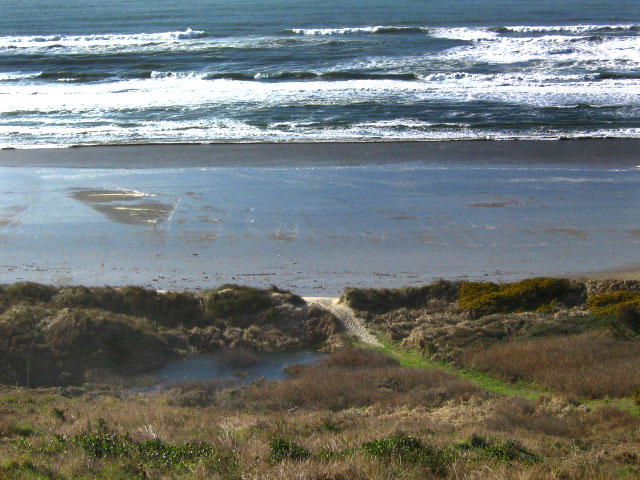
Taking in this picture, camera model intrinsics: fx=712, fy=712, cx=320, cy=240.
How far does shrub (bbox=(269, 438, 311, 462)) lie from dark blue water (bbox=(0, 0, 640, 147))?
2347 cm

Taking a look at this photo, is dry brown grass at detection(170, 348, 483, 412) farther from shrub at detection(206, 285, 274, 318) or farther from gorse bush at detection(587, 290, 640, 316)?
gorse bush at detection(587, 290, 640, 316)

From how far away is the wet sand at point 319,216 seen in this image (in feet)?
57.5

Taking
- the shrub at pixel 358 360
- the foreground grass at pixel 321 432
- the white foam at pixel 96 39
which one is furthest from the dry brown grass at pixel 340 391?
the white foam at pixel 96 39

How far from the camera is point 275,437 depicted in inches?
328

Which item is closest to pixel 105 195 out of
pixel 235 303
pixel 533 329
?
pixel 235 303

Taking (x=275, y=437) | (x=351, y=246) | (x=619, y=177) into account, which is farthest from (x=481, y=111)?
(x=275, y=437)

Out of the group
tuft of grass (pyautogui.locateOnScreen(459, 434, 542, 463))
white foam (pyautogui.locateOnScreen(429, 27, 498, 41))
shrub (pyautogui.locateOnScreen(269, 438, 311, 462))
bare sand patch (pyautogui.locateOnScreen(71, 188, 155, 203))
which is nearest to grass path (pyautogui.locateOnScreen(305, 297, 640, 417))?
tuft of grass (pyautogui.locateOnScreen(459, 434, 542, 463))

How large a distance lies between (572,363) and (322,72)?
116 ft

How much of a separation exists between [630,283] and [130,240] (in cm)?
1254

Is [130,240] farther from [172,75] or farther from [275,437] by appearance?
[172,75]

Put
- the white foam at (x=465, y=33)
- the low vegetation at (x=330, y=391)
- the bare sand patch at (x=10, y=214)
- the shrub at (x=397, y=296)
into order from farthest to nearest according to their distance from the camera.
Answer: the white foam at (x=465, y=33) → the bare sand patch at (x=10, y=214) → the shrub at (x=397, y=296) → the low vegetation at (x=330, y=391)

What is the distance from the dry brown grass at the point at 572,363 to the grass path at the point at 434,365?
6.5 inches

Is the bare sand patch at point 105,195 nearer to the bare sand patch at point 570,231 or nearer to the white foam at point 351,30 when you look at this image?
the bare sand patch at point 570,231

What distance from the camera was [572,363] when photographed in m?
12.2
